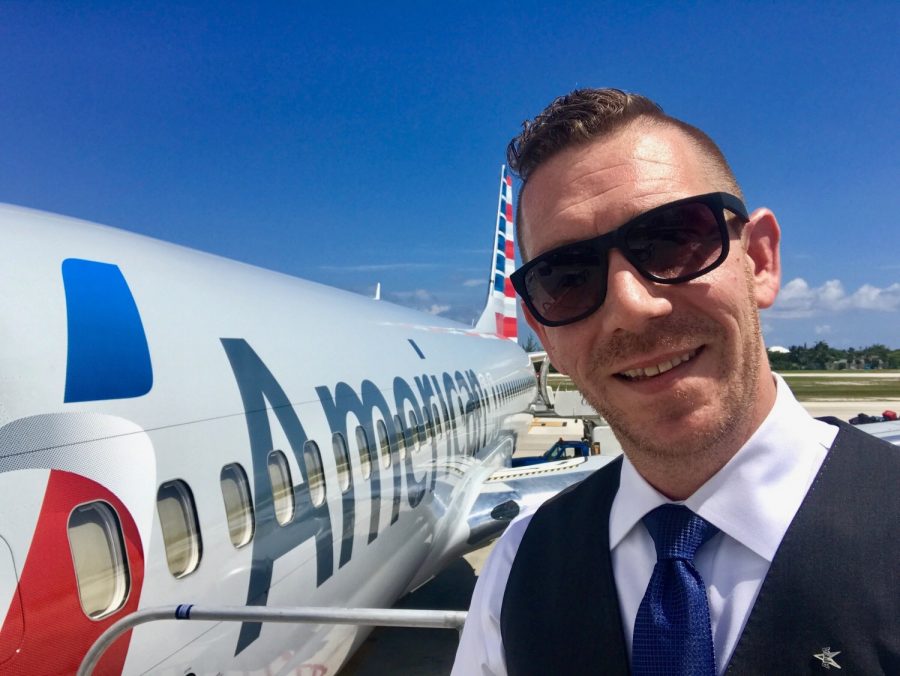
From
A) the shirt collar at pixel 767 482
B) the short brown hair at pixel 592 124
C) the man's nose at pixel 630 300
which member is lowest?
the shirt collar at pixel 767 482

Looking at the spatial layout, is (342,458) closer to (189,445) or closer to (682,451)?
(189,445)

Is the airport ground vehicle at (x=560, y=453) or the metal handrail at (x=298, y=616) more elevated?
the metal handrail at (x=298, y=616)

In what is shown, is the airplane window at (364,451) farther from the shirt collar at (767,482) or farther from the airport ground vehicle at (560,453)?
the airport ground vehicle at (560,453)

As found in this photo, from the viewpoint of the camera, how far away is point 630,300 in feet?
3.90

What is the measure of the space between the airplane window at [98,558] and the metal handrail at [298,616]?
31cm

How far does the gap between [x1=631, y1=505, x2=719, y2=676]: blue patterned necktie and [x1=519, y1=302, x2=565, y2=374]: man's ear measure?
40 cm

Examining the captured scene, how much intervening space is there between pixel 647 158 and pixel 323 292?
14.7 ft

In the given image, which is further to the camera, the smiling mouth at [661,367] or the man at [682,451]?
the smiling mouth at [661,367]

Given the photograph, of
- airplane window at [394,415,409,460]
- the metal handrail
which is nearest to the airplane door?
the metal handrail

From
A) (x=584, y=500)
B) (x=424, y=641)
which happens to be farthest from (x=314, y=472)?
(x=424, y=641)

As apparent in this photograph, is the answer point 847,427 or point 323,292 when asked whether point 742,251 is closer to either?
point 847,427

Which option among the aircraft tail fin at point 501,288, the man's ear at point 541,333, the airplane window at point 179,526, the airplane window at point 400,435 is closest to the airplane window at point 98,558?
the airplane window at point 179,526

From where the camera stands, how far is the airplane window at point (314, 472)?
368 centimetres

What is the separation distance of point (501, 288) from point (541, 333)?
16.4 meters
